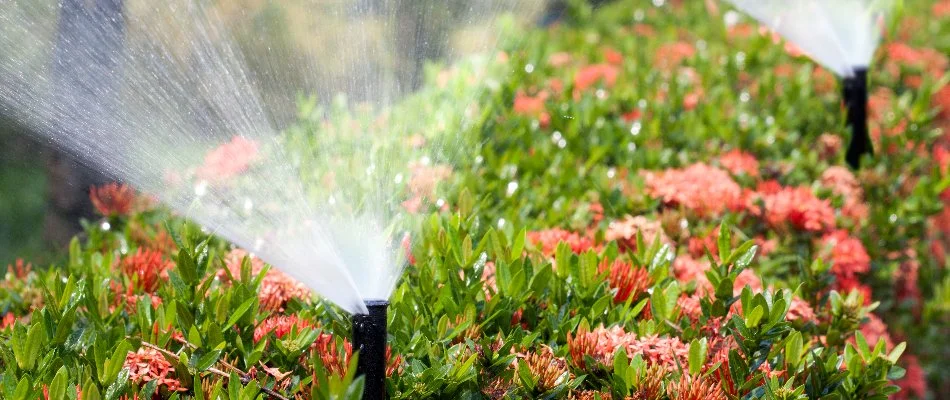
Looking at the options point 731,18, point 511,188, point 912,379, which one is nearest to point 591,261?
point 511,188

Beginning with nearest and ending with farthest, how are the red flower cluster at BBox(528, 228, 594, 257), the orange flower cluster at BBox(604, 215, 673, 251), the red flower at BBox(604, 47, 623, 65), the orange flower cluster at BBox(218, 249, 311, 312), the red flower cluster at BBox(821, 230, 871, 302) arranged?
the orange flower cluster at BBox(218, 249, 311, 312) < the red flower cluster at BBox(528, 228, 594, 257) < the orange flower cluster at BBox(604, 215, 673, 251) < the red flower cluster at BBox(821, 230, 871, 302) < the red flower at BBox(604, 47, 623, 65)

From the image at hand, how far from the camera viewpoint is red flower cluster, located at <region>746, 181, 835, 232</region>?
314cm

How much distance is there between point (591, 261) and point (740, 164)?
A: 5.11ft

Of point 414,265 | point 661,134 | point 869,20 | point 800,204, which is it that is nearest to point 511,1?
point 661,134

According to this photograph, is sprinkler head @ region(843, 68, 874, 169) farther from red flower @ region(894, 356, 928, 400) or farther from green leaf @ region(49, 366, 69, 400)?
green leaf @ region(49, 366, 69, 400)

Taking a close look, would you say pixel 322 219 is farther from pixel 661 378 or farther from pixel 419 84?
pixel 419 84

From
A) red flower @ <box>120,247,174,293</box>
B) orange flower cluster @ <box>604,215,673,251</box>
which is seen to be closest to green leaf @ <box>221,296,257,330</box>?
red flower @ <box>120,247,174,293</box>

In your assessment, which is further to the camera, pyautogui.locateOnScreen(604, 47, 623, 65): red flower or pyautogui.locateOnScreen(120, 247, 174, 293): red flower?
pyautogui.locateOnScreen(604, 47, 623, 65): red flower

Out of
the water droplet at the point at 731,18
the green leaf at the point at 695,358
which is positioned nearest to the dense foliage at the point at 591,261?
the green leaf at the point at 695,358

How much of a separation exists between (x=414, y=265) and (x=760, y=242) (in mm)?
1266

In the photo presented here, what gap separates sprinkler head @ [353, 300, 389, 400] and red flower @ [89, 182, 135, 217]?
173 centimetres

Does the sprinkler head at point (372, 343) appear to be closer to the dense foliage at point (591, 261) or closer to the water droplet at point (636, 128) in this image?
the dense foliage at point (591, 261)

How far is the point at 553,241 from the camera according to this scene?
8.67ft

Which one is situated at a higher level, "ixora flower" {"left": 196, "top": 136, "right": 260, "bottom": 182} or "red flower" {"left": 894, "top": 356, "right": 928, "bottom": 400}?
"ixora flower" {"left": 196, "top": 136, "right": 260, "bottom": 182}
